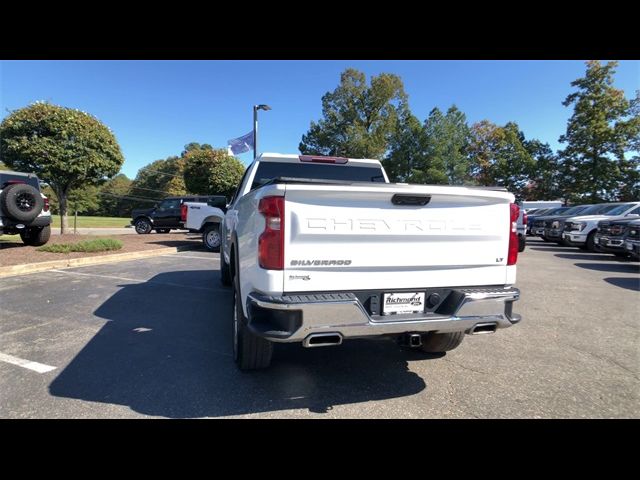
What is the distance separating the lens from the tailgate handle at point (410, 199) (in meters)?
2.46

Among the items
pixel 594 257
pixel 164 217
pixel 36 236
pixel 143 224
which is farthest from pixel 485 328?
pixel 143 224

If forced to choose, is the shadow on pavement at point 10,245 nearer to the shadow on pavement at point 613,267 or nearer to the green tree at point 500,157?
the shadow on pavement at point 613,267

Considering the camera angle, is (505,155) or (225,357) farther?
(505,155)

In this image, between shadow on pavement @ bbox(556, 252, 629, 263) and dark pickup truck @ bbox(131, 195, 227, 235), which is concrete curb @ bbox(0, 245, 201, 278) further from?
shadow on pavement @ bbox(556, 252, 629, 263)

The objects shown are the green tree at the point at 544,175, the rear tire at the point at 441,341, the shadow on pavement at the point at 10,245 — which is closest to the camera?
the rear tire at the point at 441,341

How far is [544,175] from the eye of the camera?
109 ft

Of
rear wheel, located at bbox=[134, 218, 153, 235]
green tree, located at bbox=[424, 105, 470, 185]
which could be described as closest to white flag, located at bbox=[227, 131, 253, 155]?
rear wheel, located at bbox=[134, 218, 153, 235]

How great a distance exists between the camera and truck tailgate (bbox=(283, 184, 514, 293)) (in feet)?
7.57

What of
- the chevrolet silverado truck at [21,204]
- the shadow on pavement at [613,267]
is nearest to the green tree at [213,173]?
the chevrolet silverado truck at [21,204]

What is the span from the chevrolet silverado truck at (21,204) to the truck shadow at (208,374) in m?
6.91
